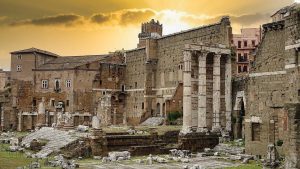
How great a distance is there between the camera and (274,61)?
30203 millimetres

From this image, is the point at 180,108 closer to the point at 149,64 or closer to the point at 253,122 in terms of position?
the point at 149,64

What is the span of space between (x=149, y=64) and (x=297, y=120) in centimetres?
3716

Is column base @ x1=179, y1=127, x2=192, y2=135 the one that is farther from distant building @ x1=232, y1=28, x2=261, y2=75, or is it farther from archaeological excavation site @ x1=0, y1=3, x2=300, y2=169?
distant building @ x1=232, y1=28, x2=261, y2=75

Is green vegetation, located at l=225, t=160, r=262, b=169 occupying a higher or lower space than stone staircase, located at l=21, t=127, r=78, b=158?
lower

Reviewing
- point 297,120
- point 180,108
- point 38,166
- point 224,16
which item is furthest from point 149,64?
point 297,120

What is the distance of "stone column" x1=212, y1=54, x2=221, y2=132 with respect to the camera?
41.8 metres

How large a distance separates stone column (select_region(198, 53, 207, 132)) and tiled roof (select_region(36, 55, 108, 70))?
23565 mm

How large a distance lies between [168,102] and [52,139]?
16752 mm

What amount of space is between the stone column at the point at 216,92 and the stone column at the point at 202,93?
1.07 metres

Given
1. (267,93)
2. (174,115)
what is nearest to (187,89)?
(174,115)

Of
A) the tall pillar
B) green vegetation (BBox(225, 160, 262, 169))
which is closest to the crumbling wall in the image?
green vegetation (BBox(225, 160, 262, 169))

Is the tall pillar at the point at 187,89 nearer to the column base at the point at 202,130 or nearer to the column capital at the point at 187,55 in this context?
the column capital at the point at 187,55

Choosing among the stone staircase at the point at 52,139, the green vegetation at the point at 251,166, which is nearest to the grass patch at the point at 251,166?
the green vegetation at the point at 251,166

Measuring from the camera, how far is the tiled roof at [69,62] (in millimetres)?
61991
